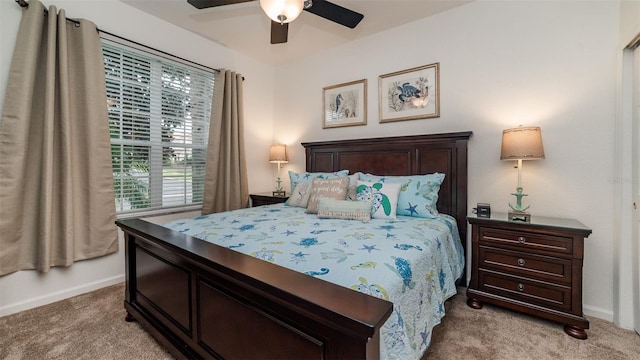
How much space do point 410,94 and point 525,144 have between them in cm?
123

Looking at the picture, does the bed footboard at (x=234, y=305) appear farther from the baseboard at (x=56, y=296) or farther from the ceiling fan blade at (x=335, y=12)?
the ceiling fan blade at (x=335, y=12)

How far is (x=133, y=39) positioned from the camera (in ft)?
8.88

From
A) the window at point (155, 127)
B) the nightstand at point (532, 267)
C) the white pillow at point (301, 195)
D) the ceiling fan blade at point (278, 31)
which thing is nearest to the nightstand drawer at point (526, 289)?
→ the nightstand at point (532, 267)

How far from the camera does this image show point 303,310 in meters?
0.86

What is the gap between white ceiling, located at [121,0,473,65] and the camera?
2619 mm

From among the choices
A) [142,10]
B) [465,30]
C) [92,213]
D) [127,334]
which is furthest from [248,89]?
[127,334]

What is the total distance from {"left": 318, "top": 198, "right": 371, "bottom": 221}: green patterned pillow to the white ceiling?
6.20 ft

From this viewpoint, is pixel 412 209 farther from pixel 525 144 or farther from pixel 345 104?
pixel 345 104

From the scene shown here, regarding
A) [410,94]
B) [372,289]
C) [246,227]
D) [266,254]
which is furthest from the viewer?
[410,94]

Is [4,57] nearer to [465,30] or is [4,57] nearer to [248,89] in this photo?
[248,89]

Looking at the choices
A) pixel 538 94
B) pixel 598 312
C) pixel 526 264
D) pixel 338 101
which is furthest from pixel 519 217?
pixel 338 101

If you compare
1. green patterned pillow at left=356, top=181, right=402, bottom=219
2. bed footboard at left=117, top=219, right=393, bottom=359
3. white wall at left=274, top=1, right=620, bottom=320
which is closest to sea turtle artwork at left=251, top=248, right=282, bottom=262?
bed footboard at left=117, top=219, right=393, bottom=359

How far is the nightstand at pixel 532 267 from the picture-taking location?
5.89ft

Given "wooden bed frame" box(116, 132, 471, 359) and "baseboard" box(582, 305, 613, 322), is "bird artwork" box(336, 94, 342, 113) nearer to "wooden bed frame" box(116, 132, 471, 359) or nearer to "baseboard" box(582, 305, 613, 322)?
"wooden bed frame" box(116, 132, 471, 359)
